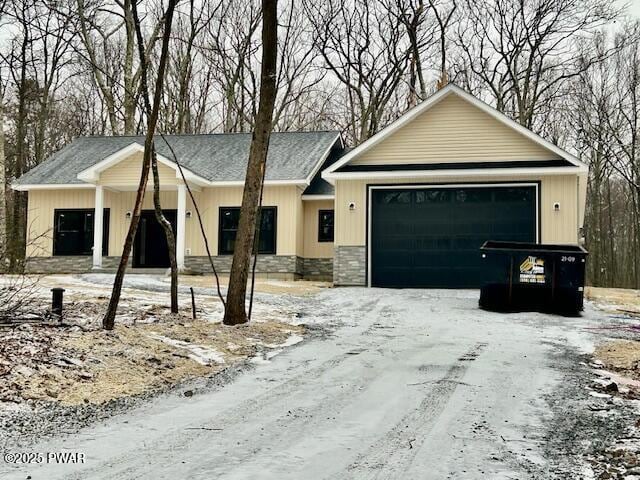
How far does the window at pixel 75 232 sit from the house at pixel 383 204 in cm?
3

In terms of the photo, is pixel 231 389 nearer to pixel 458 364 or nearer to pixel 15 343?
pixel 15 343

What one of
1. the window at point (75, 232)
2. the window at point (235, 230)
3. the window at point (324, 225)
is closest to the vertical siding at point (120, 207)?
the window at point (75, 232)

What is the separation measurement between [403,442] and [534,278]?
860cm

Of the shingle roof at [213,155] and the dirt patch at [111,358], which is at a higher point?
the shingle roof at [213,155]

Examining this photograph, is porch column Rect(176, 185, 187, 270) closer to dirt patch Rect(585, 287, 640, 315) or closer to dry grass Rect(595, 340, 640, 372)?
dirt patch Rect(585, 287, 640, 315)

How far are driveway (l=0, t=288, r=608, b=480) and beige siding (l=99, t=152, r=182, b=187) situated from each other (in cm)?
1200

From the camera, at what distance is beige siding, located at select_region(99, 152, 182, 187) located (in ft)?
63.9

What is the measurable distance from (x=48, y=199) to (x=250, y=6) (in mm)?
13057

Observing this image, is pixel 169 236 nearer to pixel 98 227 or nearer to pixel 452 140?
pixel 452 140

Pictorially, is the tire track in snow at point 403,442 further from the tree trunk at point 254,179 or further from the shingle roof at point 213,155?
the shingle roof at point 213,155

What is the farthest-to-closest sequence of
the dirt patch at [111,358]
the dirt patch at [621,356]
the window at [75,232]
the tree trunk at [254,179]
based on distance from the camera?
the window at [75,232] < the tree trunk at [254,179] < the dirt patch at [621,356] < the dirt patch at [111,358]

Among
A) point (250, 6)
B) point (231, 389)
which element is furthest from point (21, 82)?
point (231, 389)

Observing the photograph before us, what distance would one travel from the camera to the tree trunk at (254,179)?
9445mm

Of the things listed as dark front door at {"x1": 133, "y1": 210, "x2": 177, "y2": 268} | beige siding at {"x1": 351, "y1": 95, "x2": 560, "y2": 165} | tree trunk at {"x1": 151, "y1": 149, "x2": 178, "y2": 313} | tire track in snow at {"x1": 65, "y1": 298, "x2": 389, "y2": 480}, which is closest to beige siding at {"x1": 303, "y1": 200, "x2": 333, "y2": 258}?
beige siding at {"x1": 351, "y1": 95, "x2": 560, "y2": 165}
